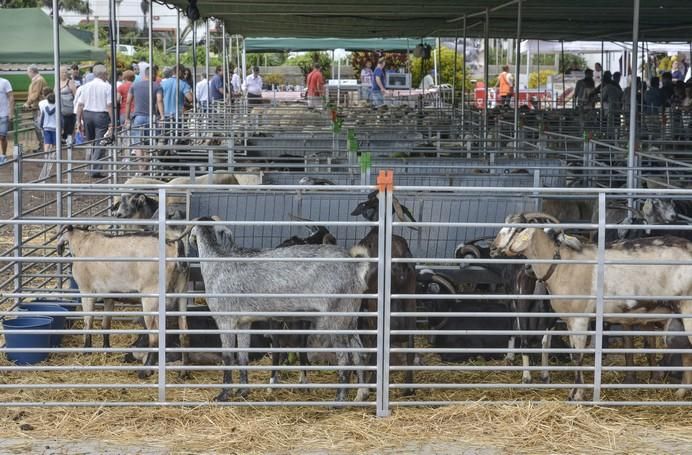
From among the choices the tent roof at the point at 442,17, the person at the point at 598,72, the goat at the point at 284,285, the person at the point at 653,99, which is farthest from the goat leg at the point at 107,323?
the person at the point at 598,72

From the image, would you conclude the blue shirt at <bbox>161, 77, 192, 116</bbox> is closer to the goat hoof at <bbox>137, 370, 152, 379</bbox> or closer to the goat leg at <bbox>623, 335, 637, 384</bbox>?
the goat hoof at <bbox>137, 370, 152, 379</bbox>

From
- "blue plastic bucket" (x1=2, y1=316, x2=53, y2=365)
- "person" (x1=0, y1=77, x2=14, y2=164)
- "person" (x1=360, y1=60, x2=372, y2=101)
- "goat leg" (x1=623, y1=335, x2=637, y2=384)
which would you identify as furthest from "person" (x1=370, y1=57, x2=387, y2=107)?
"goat leg" (x1=623, y1=335, x2=637, y2=384)

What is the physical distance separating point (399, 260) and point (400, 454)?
1.18 m

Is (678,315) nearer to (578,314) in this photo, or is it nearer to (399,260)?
(578,314)

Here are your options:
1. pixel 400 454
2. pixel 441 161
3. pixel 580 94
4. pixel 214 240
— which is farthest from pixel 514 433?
pixel 580 94

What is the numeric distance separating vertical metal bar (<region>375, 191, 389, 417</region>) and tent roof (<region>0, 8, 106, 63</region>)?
64.5 ft

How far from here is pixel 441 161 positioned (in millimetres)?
13359

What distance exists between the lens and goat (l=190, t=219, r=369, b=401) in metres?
7.27

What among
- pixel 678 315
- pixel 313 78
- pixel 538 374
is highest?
pixel 313 78

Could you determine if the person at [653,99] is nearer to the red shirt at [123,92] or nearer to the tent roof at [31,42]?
the red shirt at [123,92]

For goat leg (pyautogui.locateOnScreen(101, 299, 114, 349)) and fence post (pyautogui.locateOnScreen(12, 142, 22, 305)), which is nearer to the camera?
goat leg (pyautogui.locateOnScreen(101, 299, 114, 349))

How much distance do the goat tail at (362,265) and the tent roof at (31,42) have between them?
19.1 meters

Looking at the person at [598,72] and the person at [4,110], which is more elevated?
the person at [598,72]

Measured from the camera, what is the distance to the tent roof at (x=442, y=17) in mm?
18031
